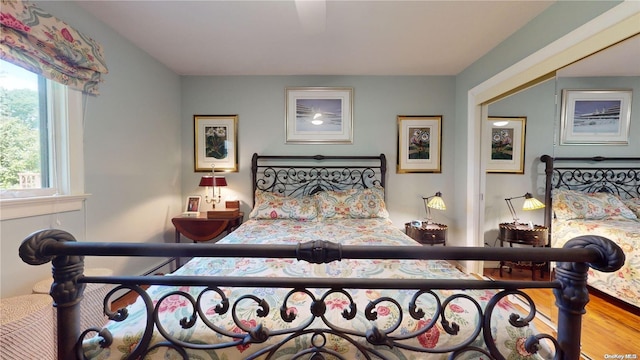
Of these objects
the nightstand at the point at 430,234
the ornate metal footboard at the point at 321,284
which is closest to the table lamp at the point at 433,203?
the nightstand at the point at 430,234

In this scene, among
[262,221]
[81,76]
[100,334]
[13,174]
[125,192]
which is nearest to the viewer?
[100,334]

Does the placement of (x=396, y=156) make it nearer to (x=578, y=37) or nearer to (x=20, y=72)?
(x=578, y=37)

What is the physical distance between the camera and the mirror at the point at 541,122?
149 cm

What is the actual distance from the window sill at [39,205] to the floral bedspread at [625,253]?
3.68 meters

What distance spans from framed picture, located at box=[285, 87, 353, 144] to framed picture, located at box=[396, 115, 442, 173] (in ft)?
2.22

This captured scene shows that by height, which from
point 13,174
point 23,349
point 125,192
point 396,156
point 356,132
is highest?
point 356,132

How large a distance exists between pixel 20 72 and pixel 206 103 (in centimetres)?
167

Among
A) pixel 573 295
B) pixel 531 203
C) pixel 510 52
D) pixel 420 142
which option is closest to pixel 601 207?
pixel 531 203

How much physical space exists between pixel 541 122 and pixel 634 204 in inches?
36.6

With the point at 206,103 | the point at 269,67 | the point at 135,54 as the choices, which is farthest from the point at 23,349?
the point at 269,67

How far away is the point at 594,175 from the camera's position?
186 cm

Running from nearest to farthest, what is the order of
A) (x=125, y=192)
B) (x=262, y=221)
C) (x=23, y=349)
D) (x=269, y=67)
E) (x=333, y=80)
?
(x=23, y=349), (x=125, y=192), (x=262, y=221), (x=269, y=67), (x=333, y=80)

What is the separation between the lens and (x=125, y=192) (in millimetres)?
2336

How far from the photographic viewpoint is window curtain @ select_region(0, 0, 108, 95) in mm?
1401
